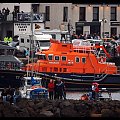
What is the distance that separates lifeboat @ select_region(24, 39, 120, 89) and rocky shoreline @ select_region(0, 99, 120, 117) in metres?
11.6

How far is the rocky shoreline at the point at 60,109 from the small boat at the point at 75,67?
1164 centimetres

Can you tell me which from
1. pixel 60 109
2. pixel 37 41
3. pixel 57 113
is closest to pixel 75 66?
pixel 37 41

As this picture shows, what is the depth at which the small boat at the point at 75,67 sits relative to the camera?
124 feet

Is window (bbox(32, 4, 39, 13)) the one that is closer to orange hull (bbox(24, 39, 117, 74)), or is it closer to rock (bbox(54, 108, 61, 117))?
orange hull (bbox(24, 39, 117, 74))

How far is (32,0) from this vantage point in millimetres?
13883

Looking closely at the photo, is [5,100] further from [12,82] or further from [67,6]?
[67,6]

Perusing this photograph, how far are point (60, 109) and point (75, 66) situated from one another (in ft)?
46.9

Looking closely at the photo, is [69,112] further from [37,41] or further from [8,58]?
[37,41]

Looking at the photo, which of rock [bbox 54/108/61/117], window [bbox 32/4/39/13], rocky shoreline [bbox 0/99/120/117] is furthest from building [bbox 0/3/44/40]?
rock [bbox 54/108/61/117]

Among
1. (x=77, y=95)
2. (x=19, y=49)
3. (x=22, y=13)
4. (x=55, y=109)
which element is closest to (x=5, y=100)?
(x=55, y=109)

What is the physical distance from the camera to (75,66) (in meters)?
38.2

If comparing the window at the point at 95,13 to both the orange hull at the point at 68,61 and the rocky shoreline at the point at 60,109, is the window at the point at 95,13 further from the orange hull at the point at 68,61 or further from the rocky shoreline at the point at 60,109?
the rocky shoreline at the point at 60,109

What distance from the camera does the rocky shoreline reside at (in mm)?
21828

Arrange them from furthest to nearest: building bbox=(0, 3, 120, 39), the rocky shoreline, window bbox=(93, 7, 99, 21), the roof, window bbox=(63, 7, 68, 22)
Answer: window bbox=(93, 7, 99, 21) → window bbox=(63, 7, 68, 22) → building bbox=(0, 3, 120, 39) → the roof → the rocky shoreline
